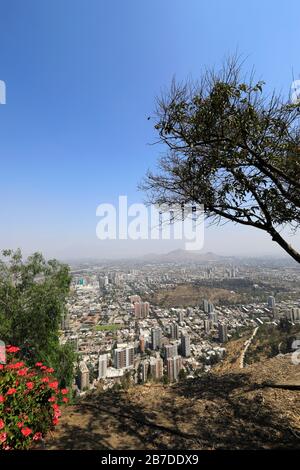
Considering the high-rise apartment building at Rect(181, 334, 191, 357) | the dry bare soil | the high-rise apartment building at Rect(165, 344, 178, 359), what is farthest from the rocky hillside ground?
the dry bare soil

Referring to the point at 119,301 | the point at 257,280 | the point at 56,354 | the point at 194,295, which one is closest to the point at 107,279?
the point at 119,301

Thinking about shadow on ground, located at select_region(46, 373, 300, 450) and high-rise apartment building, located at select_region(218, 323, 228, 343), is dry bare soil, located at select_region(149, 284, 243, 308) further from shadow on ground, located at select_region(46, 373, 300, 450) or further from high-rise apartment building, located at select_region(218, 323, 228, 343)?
shadow on ground, located at select_region(46, 373, 300, 450)

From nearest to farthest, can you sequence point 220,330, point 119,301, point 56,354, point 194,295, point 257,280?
point 56,354 < point 220,330 < point 119,301 < point 194,295 < point 257,280

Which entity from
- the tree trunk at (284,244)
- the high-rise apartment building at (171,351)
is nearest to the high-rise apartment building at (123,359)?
the high-rise apartment building at (171,351)

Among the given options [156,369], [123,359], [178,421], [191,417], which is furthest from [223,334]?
[178,421]

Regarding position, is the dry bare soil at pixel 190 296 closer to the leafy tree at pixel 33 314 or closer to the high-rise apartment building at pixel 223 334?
the high-rise apartment building at pixel 223 334

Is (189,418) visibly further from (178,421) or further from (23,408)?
(23,408)
